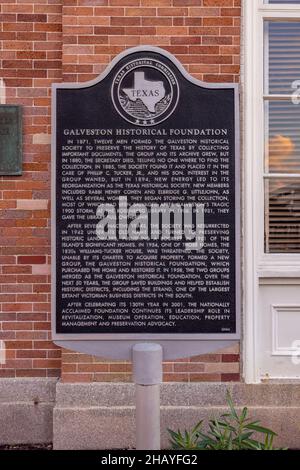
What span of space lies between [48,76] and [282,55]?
2.04m

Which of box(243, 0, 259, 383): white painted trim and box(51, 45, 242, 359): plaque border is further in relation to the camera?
box(243, 0, 259, 383): white painted trim

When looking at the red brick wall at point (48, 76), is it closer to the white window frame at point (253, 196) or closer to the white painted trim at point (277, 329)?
the white window frame at point (253, 196)

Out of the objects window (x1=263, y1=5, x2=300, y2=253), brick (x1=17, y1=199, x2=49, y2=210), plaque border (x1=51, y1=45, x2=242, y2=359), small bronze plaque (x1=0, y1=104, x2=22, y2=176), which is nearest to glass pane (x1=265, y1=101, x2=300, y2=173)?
window (x1=263, y1=5, x2=300, y2=253)

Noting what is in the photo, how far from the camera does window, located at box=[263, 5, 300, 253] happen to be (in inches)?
185

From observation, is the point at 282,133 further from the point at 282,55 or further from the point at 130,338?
the point at 130,338

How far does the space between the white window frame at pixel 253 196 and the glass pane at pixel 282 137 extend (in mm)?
126

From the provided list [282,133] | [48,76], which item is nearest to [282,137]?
[282,133]

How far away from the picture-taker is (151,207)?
10.1 feet

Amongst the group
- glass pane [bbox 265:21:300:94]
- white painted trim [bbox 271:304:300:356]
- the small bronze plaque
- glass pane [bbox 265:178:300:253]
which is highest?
glass pane [bbox 265:21:300:94]

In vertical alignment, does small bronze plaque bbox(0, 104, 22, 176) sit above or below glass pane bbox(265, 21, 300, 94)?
below

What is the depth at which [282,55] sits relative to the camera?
476cm

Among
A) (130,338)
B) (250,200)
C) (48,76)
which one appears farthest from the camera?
(48,76)

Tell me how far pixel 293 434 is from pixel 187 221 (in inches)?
94.5

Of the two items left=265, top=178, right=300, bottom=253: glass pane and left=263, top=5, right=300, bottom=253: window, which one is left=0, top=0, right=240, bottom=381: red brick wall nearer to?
left=263, top=5, right=300, bottom=253: window
